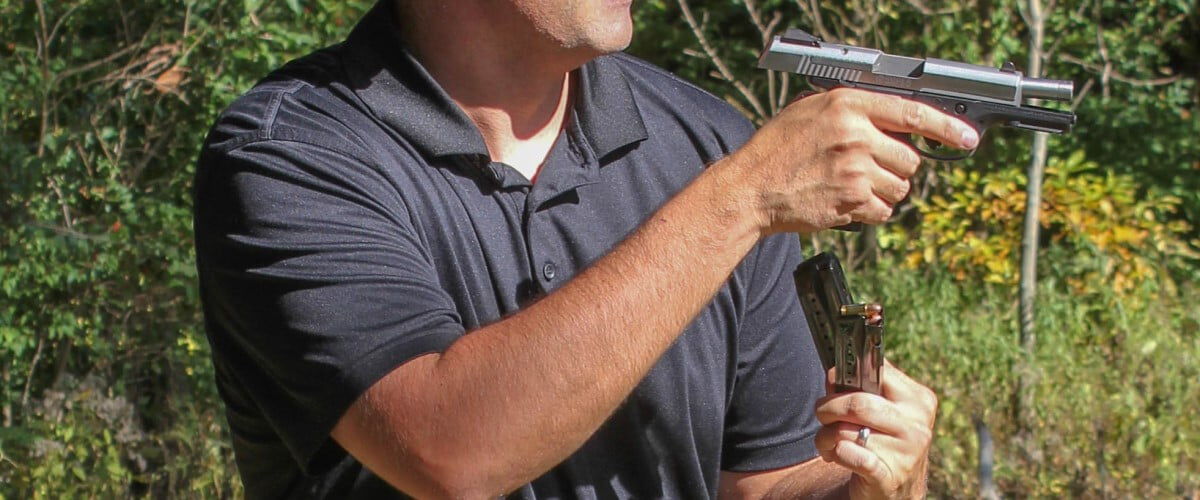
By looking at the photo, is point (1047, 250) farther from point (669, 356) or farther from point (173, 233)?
point (669, 356)

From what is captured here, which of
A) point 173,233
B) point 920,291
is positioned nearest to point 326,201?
point 173,233

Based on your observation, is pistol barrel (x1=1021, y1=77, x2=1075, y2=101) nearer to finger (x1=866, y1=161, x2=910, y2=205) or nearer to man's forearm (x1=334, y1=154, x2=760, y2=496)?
finger (x1=866, y1=161, x2=910, y2=205)

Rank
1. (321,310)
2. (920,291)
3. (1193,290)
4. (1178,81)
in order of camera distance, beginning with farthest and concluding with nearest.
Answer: (1178,81) < (1193,290) < (920,291) < (321,310)

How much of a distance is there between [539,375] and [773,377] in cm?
74

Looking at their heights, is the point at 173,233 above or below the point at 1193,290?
below

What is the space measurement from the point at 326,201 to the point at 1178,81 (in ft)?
19.9

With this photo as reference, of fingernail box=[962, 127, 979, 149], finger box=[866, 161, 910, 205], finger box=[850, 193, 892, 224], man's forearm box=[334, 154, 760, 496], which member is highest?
fingernail box=[962, 127, 979, 149]

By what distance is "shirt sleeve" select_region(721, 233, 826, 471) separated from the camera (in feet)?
8.02

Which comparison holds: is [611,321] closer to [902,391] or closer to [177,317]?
[902,391]

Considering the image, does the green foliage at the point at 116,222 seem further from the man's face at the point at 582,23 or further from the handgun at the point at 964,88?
the handgun at the point at 964,88

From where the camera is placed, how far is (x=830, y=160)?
77.0 inches

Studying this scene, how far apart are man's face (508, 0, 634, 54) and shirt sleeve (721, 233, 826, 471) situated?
46cm

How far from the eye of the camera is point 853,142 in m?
1.96

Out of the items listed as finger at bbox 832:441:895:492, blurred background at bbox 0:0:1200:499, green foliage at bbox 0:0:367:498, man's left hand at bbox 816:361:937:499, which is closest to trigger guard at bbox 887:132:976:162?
man's left hand at bbox 816:361:937:499
